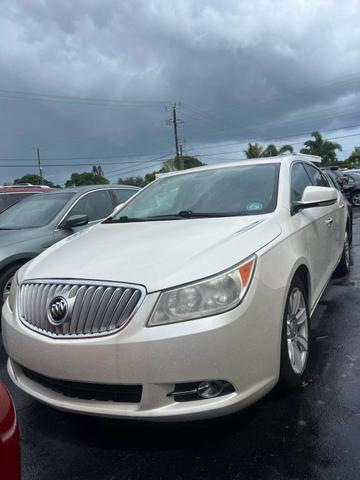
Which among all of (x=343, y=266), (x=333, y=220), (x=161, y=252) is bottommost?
(x=343, y=266)

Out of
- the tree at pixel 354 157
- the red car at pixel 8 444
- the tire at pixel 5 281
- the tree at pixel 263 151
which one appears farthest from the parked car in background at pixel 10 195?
the tree at pixel 354 157

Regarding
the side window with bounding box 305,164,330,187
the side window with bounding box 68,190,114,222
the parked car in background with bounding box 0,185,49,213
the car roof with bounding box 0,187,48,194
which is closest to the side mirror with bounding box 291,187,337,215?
the side window with bounding box 305,164,330,187

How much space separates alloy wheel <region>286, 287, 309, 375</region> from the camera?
288cm

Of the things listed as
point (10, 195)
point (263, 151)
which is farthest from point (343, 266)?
point (263, 151)

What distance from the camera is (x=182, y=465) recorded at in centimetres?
230

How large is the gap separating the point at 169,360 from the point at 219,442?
666 millimetres

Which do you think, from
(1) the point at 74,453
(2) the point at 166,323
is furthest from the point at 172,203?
(1) the point at 74,453

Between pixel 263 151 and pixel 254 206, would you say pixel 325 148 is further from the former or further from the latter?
pixel 254 206

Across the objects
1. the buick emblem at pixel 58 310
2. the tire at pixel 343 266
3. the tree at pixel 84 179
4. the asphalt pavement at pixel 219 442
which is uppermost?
the tree at pixel 84 179

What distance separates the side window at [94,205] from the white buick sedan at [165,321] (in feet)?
9.57

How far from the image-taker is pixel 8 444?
1491 mm

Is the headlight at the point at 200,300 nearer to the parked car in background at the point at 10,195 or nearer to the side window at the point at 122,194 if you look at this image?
the side window at the point at 122,194

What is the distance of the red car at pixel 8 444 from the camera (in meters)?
1.45

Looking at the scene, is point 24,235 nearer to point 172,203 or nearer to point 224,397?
point 172,203
